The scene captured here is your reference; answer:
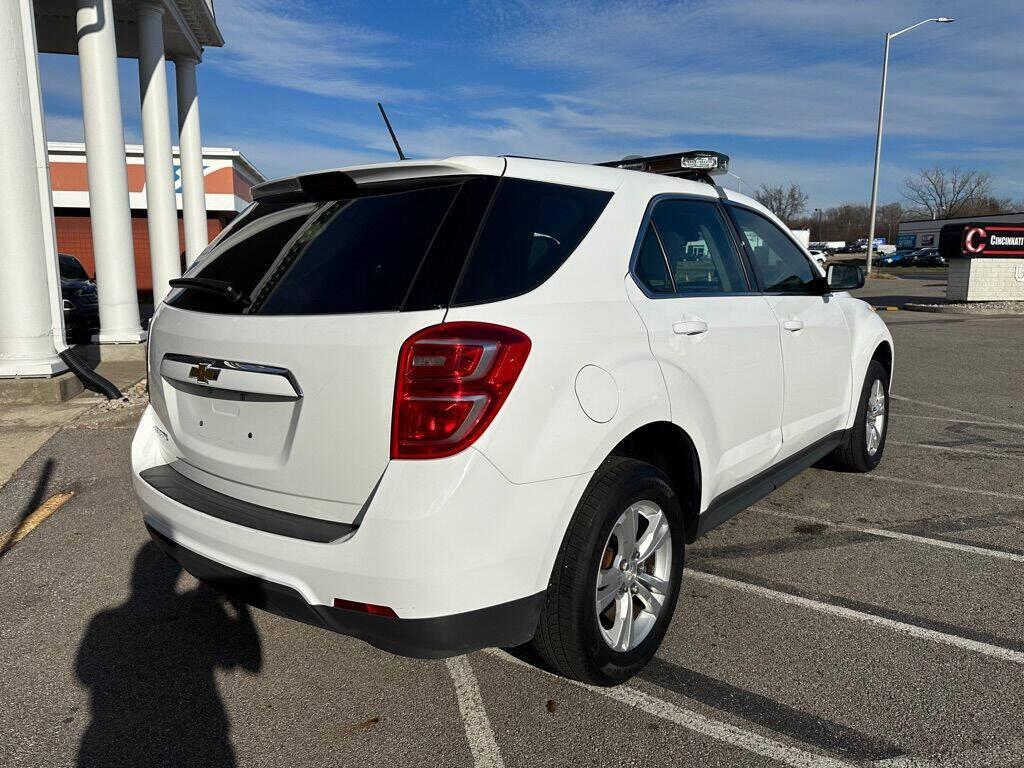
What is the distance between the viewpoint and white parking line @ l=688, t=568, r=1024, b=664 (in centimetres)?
300

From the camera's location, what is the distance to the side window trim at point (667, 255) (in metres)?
2.90

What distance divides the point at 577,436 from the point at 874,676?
1473mm

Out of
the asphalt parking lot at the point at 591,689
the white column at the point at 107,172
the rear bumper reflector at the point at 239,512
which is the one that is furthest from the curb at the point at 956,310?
the rear bumper reflector at the point at 239,512

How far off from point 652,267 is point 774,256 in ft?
Answer: 4.74

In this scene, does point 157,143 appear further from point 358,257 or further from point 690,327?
point 690,327

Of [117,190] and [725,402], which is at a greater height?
[117,190]

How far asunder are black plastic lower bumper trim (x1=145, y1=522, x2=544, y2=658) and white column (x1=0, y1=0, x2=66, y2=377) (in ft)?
21.0

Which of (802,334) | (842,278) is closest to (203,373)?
(802,334)

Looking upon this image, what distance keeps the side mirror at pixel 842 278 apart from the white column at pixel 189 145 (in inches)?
484

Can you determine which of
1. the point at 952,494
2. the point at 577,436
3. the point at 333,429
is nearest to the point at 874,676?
the point at 577,436

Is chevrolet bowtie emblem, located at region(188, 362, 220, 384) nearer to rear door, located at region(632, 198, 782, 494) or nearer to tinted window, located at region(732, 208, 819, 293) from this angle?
rear door, located at region(632, 198, 782, 494)

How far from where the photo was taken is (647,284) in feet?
9.61

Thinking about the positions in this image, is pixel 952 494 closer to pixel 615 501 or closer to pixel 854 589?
pixel 854 589

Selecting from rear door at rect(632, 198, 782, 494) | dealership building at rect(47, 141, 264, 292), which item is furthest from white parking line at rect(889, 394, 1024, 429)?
dealership building at rect(47, 141, 264, 292)
